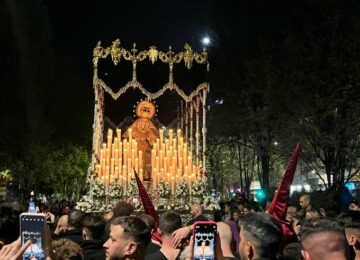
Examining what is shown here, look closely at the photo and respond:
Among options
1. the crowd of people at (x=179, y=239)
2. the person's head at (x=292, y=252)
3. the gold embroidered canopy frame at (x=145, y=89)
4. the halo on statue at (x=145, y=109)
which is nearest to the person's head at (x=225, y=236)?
the crowd of people at (x=179, y=239)

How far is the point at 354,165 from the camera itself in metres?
25.0

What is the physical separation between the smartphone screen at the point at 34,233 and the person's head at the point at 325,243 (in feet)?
5.41

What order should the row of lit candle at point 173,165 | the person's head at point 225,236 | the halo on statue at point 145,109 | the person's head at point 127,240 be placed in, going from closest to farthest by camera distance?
the person's head at point 127,240 → the person's head at point 225,236 → the row of lit candle at point 173,165 → the halo on statue at point 145,109

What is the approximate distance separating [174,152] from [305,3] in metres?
8.29

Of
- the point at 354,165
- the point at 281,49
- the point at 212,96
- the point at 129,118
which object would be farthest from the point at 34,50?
the point at 354,165

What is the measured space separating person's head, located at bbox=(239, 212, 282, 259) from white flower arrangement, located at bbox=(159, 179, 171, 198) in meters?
16.6

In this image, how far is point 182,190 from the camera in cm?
2030

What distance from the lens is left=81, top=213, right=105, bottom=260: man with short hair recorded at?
18.2 ft

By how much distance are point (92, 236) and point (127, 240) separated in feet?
6.42

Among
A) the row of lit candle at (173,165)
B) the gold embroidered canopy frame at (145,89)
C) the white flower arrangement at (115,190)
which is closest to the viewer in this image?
the white flower arrangement at (115,190)

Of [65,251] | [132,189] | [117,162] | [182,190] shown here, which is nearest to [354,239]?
[65,251]

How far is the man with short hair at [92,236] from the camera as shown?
5.55 m

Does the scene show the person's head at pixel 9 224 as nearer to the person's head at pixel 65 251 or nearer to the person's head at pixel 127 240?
the person's head at pixel 65 251

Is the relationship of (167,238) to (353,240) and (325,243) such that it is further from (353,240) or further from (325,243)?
(325,243)
